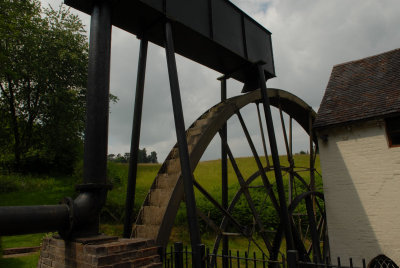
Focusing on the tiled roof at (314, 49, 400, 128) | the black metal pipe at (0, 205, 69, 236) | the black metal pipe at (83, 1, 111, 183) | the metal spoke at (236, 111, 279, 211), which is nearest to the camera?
the black metal pipe at (0, 205, 69, 236)

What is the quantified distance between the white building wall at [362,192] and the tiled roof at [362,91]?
43 cm

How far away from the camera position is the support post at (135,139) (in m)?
4.65

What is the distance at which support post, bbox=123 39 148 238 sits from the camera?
15.3 feet

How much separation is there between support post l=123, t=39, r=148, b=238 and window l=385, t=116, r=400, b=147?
7.51 m

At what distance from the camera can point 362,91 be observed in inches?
389

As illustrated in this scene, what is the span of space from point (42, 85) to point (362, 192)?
61.1ft

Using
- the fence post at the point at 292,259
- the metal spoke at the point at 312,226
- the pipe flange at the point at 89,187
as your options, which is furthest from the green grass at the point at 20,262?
the metal spoke at the point at 312,226

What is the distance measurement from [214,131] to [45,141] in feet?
53.5

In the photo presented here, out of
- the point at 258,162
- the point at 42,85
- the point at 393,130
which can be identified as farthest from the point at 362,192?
the point at 42,85

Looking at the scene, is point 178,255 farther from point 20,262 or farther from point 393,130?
point 393,130

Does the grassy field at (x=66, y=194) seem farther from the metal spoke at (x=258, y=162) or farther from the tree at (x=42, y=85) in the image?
the metal spoke at (x=258, y=162)

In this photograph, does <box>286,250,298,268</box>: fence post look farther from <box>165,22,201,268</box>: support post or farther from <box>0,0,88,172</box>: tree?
<box>0,0,88,172</box>: tree

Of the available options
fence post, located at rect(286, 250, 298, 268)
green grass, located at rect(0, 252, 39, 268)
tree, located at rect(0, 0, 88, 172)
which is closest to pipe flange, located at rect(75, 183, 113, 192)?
fence post, located at rect(286, 250, 298, 268)

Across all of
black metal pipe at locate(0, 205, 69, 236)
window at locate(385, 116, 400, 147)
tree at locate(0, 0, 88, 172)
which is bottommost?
black metal pipe at locate(0, 205, 69, 236)
